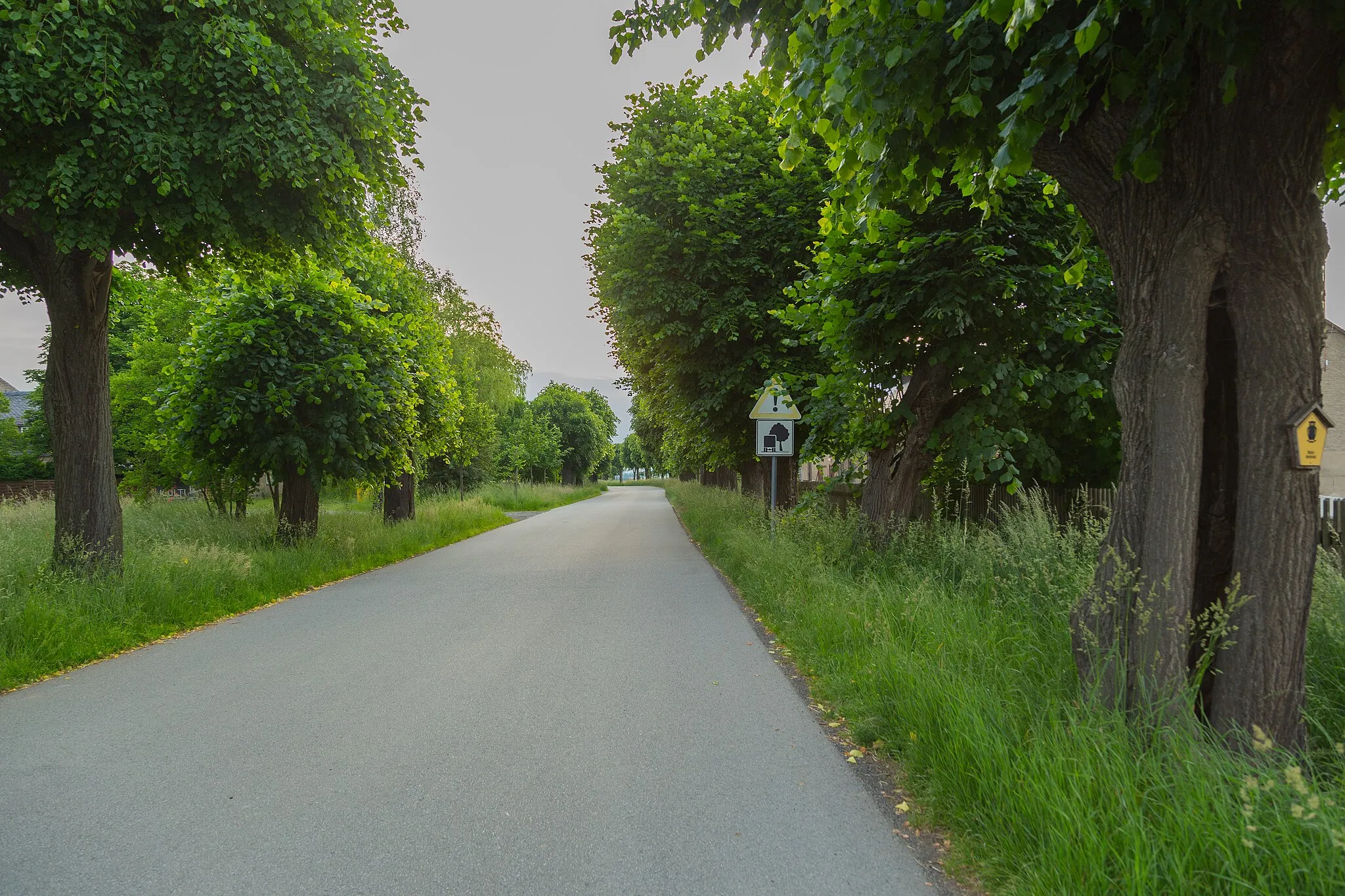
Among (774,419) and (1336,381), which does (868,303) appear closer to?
(774,419)

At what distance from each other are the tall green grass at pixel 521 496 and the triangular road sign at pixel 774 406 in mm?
20017

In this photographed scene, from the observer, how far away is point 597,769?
370cm

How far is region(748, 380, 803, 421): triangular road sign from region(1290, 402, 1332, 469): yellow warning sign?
797 cm

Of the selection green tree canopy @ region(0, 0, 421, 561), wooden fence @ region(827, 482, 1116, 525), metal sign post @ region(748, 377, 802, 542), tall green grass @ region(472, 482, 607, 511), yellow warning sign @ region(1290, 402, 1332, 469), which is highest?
green tree canopy @ region(0, 0, 421, 561)

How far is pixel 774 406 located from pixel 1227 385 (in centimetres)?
786

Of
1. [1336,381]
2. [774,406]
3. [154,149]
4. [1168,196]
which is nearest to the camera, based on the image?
[1168,196]

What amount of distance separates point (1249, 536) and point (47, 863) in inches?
198

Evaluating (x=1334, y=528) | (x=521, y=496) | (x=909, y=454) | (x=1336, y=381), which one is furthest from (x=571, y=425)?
(x=1334, y=528)

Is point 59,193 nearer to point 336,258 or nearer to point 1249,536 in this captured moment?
point 336,258

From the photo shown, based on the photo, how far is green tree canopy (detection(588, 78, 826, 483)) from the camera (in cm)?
1277

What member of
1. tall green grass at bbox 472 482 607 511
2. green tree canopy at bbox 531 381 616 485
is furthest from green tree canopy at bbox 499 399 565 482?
green tree canopy at bbox 531 381 616 485

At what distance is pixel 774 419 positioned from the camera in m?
11.3

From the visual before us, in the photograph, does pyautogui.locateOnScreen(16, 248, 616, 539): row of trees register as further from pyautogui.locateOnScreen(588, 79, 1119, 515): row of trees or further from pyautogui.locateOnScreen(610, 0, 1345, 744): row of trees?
pyautogui.locateOnScreen(610, 0, 1345, 744): row of trees

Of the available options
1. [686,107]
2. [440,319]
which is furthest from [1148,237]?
[440,319]
